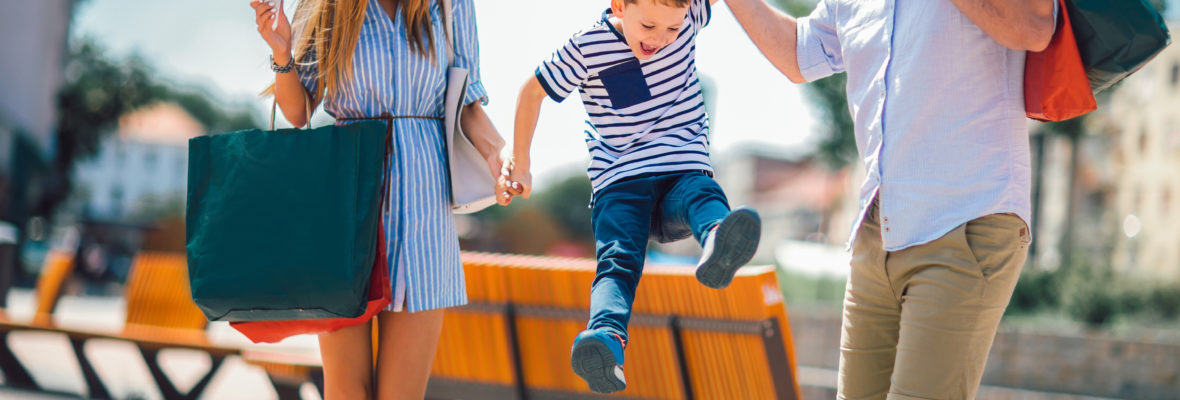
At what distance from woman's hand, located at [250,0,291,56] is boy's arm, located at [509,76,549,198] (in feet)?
2.34

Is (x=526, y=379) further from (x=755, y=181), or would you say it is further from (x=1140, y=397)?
(x=755, y=181)

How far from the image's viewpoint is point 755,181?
112 metres

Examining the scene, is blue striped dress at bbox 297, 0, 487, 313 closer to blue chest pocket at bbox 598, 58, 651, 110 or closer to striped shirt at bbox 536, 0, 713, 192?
striped shirt at bbox 536, 0, 713, 192

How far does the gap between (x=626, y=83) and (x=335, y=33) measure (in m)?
0.89

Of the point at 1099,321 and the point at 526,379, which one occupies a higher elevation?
the point at 526,379

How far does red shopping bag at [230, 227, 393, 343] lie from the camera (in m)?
2.80

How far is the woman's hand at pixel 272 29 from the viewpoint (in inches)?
114

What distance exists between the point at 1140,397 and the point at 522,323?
1146cm

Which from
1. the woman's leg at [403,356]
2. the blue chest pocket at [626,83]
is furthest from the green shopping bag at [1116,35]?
the woman's leg at [403,356]

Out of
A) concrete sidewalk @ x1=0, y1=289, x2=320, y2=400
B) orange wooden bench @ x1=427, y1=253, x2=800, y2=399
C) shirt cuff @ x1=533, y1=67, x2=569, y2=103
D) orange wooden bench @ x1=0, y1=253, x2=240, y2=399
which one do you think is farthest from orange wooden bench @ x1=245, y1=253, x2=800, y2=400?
orange wooden bench @ x1=0, y1=253, x2=240, y2=399

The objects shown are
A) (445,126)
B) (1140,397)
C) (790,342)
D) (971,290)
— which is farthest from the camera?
(1140,397)

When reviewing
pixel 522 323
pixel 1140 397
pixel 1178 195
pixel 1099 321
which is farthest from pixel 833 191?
pixel 522 323

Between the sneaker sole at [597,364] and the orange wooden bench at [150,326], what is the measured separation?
5.72 metres

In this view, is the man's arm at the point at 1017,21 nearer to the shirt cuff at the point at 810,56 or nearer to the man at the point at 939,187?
the man at the point at 939,187
